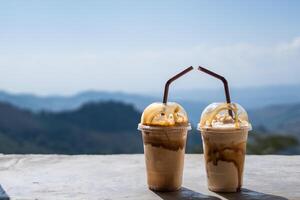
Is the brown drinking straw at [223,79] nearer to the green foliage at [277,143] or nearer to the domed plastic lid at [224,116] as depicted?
the domed plastic lid at [224,116]

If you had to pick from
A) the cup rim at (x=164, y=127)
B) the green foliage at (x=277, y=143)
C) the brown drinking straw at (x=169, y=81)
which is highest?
the brown drinking straw at (x=169, y=81)

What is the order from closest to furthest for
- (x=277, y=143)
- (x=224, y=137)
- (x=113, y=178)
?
(x=224, y=137), (x=113, y=178), (x=277, y=143)

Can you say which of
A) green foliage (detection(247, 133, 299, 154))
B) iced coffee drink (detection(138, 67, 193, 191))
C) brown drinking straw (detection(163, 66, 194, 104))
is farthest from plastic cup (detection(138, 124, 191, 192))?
green foliage (detection(247, 133, 299, 154))

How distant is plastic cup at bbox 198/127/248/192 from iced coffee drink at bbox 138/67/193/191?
7 cm

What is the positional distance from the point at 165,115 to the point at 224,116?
0.18m

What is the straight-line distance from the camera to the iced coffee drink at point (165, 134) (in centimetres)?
161

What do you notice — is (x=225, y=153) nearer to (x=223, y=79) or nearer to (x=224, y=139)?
(x=224, y=139)

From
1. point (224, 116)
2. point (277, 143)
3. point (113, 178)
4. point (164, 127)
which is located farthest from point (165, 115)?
point (277, 143)

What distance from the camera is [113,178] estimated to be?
6.54 ft

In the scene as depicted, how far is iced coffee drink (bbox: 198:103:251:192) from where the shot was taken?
1602 mm

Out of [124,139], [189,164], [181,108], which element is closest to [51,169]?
[189,164]

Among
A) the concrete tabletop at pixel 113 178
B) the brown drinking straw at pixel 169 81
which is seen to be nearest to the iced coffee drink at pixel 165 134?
the brown drinking straw at pixel 169 81

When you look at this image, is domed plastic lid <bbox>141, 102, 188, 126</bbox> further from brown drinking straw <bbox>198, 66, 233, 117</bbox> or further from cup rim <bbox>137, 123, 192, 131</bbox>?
brown drinking straw <bbox>198, 66, 233, 117</bbox>

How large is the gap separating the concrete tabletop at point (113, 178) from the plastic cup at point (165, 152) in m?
0.06
